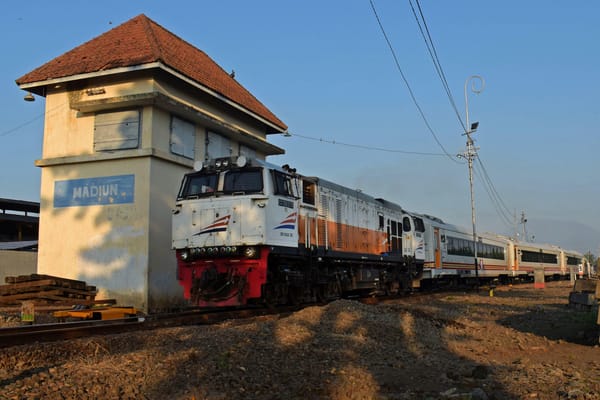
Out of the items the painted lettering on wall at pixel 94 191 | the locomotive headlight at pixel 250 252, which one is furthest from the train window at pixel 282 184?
the painted lettering on wall at pixel 94 191

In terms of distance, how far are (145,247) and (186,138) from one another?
4.38m

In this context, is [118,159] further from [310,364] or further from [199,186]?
[310,364]

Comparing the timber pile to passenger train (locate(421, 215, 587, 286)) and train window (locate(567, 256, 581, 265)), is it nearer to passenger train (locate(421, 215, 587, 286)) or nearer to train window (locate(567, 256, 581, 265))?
passenger train (locate(421, 215, 587, 286))

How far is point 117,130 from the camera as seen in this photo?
1748cm

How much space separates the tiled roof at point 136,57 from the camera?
17.5 metres

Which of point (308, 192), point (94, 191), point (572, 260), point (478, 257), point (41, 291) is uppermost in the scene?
point (94, 191)

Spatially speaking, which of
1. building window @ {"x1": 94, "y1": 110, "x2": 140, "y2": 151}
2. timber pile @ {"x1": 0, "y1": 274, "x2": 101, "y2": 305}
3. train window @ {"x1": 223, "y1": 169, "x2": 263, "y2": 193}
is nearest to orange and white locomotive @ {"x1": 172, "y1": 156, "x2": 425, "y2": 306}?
train window @ {"x1": 223, "y1": 169, "x2": 263, "y2": 193}

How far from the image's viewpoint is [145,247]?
653 inches

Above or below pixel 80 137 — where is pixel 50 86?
above

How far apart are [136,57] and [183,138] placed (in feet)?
10.2

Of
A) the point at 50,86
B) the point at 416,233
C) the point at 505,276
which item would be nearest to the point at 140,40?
the point at 50,86

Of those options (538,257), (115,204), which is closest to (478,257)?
(538,257)

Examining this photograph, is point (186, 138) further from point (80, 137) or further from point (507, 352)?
point (507, 352)

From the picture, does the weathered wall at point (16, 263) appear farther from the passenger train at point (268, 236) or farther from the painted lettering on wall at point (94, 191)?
the passenger train at point (268, 236)
